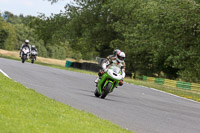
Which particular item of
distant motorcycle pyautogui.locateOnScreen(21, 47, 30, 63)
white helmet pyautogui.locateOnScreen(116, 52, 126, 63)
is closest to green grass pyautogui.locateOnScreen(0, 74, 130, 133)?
white helmet pyautogui.locateOnScreen(116, 52, 126, 63)

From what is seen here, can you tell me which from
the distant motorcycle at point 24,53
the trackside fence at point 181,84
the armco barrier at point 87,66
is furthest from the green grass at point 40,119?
the armco barrier at point 87,66

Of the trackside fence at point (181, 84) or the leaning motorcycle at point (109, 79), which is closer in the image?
the leaning motorcycle at point (109, 79)

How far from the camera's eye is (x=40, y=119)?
739 cm

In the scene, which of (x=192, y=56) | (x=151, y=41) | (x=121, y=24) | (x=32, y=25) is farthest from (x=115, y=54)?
(x=32, y=25)

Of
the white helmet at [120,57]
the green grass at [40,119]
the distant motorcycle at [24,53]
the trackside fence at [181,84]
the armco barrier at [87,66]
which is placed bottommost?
the trackside fence at [181,84]

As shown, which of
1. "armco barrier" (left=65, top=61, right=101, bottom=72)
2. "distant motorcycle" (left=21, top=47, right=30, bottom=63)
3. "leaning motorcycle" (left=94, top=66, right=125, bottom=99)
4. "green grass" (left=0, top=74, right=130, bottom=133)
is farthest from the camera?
"armco barrier" (left=65, top=61, right=101, bottom=72)

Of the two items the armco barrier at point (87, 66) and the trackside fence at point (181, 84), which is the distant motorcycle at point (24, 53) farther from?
the armco barrier at point (87, 66)

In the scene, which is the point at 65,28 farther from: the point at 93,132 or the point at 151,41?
the point at 93,132

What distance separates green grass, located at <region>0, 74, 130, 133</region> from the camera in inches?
255

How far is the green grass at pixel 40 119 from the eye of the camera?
255 inches

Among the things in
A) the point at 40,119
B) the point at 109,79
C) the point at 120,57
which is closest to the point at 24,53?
the point at 109,79

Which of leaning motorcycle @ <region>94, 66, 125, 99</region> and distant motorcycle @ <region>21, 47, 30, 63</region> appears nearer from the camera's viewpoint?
leaning motorcycle @ <region>94, 66, 125, 99</region>

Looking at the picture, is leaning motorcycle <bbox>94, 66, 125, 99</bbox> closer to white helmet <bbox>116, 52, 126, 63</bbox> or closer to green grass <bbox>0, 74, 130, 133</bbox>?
white helmet <bbox>116, 52, 126, 63</bbox>

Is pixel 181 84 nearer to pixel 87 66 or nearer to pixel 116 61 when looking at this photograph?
pixel 87 66
